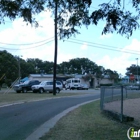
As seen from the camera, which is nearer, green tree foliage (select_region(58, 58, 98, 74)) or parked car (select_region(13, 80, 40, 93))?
parked car (select_region(13, 80, 40, 93))

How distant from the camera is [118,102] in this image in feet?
56.8

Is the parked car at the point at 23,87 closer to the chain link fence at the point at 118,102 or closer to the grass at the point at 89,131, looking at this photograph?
the chain link fence at the point at 118,102

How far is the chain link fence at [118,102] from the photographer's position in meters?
11.5

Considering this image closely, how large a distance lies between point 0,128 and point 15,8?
441 centimetres

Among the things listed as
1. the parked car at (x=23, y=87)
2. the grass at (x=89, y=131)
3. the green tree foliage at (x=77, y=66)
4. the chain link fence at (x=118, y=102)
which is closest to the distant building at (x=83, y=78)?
the green tree foliage at (x=77, y=66)

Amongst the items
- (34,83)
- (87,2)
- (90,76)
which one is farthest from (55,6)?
(90,76)

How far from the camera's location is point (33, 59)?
142250mm

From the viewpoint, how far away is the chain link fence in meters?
11.5

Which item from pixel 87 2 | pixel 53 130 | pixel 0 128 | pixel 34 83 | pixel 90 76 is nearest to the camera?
pixel 87 2

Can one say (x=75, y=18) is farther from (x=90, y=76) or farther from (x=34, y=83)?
(x=90, y=76)

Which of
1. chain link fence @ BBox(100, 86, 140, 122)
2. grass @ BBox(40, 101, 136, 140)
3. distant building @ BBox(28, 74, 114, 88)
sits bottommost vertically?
grass @ BBox(40, 101, 136, 140)

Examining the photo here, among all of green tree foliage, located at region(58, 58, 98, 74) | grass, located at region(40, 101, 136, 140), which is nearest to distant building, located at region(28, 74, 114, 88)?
green tree foliage, located at region(58, 58, 98, 74)

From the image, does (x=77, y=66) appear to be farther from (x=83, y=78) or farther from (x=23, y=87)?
(x=23, y=87)

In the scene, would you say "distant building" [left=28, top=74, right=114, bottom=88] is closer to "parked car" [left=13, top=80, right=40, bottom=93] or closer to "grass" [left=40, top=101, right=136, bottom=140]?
"parked car" [left=13, top=80, right=40, bottom=93]
